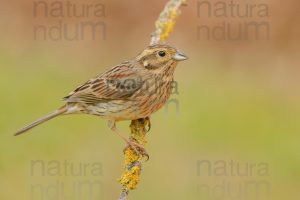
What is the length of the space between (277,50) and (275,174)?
2.82m

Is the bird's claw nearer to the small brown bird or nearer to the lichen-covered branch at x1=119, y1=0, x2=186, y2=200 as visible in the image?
the lichen-covered branch at x1=119, y1=0, x2=186, y2=200

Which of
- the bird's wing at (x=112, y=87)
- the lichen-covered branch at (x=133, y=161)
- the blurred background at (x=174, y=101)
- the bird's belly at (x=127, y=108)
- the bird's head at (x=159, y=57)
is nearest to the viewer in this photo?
the lichen-covered branch at (x=133, y=161)

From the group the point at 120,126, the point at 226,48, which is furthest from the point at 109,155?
the point at 226,48

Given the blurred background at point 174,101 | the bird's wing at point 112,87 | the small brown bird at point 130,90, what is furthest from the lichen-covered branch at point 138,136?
the blurred background at point 174,101

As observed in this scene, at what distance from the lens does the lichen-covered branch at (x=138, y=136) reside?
626 cm

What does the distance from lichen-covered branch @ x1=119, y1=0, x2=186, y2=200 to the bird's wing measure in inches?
11.8

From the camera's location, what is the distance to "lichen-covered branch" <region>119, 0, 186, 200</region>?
20.5ft

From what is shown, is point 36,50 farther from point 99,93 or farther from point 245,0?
point 99,93

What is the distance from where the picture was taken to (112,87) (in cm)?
741

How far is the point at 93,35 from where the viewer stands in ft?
40.4

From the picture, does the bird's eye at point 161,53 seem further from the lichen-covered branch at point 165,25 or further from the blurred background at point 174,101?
the blurred background at point 174,101

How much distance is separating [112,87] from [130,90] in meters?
0.14

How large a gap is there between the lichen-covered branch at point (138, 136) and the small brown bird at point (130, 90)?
0.11m

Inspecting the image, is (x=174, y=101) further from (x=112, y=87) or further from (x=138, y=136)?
(x=138, y=136)
